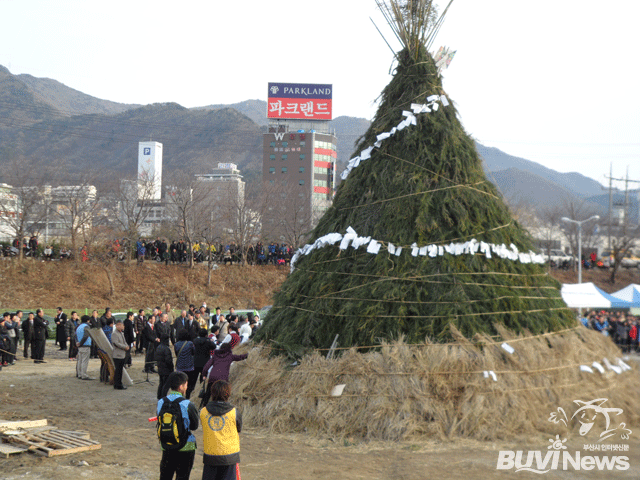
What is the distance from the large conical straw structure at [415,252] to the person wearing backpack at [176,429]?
372cm

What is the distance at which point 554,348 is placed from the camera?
8305 mm

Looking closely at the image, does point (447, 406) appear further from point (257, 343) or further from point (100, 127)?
point (100, 127)

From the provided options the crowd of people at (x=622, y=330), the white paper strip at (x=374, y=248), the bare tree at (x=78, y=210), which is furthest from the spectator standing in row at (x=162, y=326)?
the bare tree at (x=78, y=210)

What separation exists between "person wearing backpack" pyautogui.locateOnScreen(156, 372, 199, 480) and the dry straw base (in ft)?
10.0

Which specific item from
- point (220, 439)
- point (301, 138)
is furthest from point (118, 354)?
point (301, 138)

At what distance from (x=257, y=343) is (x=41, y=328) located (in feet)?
34.1

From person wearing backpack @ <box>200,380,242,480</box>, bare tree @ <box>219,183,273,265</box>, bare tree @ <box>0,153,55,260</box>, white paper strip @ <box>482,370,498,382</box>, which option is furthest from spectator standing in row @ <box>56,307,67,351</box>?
bare tree @ <box>219,183,273,265</box>

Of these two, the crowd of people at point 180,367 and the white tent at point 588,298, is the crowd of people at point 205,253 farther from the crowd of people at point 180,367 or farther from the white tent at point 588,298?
the white tent at point 588,298

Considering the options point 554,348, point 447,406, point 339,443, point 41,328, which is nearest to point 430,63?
point 554,348

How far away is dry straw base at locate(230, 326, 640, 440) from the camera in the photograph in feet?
24.3

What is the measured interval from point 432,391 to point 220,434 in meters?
3.81

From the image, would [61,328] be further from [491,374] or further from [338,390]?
[491,374]

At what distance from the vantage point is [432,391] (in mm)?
7496

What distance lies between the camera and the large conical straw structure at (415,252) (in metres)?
8.30
